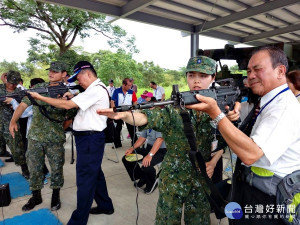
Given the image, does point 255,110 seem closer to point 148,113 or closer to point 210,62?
point 210,62

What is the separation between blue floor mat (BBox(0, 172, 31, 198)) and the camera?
344 cm

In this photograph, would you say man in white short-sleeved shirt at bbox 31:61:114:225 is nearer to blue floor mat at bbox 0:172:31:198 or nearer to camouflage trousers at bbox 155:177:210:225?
camouflage trousers at bbox 155:177:210:225

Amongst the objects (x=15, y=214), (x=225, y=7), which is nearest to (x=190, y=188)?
(x=15, y=214)

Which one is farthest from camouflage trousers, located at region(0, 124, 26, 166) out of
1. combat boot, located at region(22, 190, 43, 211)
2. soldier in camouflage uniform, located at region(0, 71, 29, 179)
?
combat boot, located at region(22, 190, 43, 211)

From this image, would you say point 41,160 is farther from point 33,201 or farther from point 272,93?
point 272,93

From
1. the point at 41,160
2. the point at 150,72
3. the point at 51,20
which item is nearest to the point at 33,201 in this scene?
the point at 41,160

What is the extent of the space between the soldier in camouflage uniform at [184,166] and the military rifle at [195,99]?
177 mm

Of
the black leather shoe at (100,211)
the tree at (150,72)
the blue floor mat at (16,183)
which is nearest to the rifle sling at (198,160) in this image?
the black leather shoe at (100,211)

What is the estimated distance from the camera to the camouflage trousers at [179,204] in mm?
1562

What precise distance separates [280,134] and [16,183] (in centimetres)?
436

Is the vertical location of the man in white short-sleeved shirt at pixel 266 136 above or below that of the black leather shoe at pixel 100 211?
above

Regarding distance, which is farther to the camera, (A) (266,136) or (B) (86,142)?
(B) (86,142)

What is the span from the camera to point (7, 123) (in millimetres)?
4395

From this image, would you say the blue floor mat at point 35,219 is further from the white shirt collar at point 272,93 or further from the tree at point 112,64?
the tree at point 112,64
